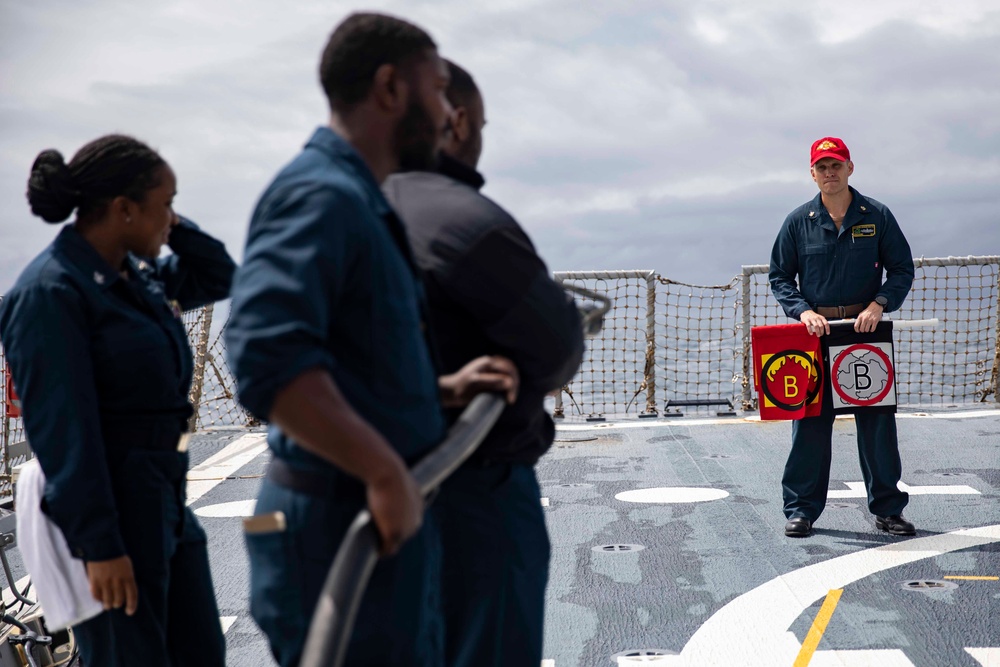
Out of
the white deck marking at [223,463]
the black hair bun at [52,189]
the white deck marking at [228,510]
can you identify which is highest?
the black hair bun at [52,189]

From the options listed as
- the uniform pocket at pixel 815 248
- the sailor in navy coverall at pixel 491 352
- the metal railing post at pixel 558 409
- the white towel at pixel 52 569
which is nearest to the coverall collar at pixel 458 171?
the sailor in navy coverall at pixel 491 352

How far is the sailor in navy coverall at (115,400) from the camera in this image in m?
1.82

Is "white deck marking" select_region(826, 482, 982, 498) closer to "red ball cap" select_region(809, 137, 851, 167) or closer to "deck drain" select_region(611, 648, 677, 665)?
"red ball cap" select_region(809, 137, 851, 167)

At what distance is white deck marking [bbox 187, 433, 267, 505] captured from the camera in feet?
18.9

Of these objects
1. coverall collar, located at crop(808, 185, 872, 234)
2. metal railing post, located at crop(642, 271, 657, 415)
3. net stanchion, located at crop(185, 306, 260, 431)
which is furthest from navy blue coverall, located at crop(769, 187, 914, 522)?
net stanchion, located at crop(185, 306, 260, 431)

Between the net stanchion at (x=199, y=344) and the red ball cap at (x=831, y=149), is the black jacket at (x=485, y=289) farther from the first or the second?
the net stanchion at (x=199, y=344)

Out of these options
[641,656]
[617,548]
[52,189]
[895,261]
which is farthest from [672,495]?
[52,189]

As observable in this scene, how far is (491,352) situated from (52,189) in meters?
0.96

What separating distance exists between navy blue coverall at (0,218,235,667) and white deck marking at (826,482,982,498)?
367 centimetres

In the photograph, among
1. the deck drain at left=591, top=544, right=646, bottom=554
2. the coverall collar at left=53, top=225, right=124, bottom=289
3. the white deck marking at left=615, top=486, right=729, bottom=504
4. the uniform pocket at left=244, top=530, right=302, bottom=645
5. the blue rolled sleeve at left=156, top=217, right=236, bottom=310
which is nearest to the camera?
the uniform pocket at left=244, top=530, right=302, bottom=645

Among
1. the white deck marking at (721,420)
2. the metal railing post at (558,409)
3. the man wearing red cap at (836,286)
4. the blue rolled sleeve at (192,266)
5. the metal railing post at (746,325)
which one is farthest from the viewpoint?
the metal railing post at (746,325)

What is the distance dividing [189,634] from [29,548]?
14.6 inches

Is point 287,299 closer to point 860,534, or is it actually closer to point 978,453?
point 860,534

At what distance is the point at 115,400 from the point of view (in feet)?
6.29
